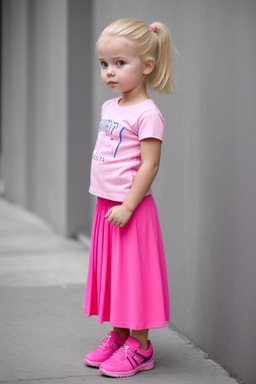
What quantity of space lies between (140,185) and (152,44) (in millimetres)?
659

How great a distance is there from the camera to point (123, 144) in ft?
11.4

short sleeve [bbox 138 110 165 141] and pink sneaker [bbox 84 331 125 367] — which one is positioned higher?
short sleeve [bbox 138 110 165 141]

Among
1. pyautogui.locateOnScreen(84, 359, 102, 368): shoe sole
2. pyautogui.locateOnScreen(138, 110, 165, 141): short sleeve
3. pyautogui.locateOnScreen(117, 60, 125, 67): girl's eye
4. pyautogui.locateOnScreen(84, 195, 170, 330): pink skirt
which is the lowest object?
pyautogui.locateOnScreen(84, 359, 102, 368): shoe sole

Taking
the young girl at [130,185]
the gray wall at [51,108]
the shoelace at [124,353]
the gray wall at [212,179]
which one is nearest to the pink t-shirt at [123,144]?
the young girl at [130,185]

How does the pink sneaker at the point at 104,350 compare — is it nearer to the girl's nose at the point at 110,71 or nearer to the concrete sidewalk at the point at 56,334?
the concrete sidewalk at the point at 56,334

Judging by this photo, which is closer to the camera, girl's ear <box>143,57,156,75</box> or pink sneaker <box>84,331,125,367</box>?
girl's ear <box>143,57,156,75</box>

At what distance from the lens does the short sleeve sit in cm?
340

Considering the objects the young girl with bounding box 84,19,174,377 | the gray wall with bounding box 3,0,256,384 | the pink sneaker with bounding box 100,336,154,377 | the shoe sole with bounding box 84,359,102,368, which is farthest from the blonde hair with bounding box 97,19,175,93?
the shoe sole with bounding box 84,359,102,368

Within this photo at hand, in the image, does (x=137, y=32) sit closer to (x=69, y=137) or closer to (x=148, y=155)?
(x=148, y=155)

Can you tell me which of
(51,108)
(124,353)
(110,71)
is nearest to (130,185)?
(110,71)

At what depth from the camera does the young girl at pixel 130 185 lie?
3.44 meters

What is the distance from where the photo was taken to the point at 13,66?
11312 millimetres

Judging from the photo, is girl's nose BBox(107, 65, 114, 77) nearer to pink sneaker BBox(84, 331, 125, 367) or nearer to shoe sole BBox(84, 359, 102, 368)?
pink sneaker BBox(84, 331, 125, 367)

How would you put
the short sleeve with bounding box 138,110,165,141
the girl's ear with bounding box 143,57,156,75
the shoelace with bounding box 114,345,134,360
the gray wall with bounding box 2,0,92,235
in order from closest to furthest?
the short sleeve with bounding box 138,110,165,141 → the girl's ear with bounding box 143,57,156,75 → the shoelace with bounding box 114,345,134,360 → the gray wall with bounding box 2,0,92,235
